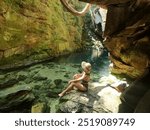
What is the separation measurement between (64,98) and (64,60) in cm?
741

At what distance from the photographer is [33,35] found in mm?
12750

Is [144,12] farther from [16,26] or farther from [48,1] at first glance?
[48,1]

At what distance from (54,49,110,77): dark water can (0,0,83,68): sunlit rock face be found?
0.57 metres

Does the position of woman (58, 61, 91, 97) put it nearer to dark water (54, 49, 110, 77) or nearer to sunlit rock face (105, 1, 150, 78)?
sunlit rock face (105, 1, 150, 78)

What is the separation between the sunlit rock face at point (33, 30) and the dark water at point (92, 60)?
570 mm

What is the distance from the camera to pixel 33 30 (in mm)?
12703

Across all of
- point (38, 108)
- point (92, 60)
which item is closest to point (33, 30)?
point (92, 60)

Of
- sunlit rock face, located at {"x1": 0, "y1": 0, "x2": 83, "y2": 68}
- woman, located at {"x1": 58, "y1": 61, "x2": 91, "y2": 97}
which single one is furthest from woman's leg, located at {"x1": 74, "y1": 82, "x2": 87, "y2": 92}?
sunlit rock face, located at {"x1": 0, "y1": 0, "x2": 83, "y2": 68}

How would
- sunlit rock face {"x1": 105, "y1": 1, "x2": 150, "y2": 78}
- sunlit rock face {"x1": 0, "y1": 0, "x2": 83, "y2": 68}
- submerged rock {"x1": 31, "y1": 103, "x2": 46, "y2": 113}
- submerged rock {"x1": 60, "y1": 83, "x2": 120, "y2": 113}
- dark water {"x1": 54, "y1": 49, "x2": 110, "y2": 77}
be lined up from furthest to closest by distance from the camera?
dark water {"x1": 54, "y1": 49, "x2": 110, "y2": 77} < sunlit rock face {"x1": 0, "y1": 0, "x2": 83, "y2": 68} < submerged rock {"x1": 31, "y1": 103, "x2": 46, "y2": 113} < submerged rock {"x1": 60, "y1": 83, "x2": 120, "y2": 113} < sunlit rock face {"x1": 105, "y1": 1, "x2": 150, "y2": 78}

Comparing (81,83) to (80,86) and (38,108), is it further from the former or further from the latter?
(38,108)

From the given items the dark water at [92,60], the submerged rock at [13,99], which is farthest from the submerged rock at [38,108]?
the dark water at [92,60]

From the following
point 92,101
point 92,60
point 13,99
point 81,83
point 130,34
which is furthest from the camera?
point 92,60

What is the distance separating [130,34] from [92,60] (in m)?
12.2

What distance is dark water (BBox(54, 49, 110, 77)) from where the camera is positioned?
44.4 ft
